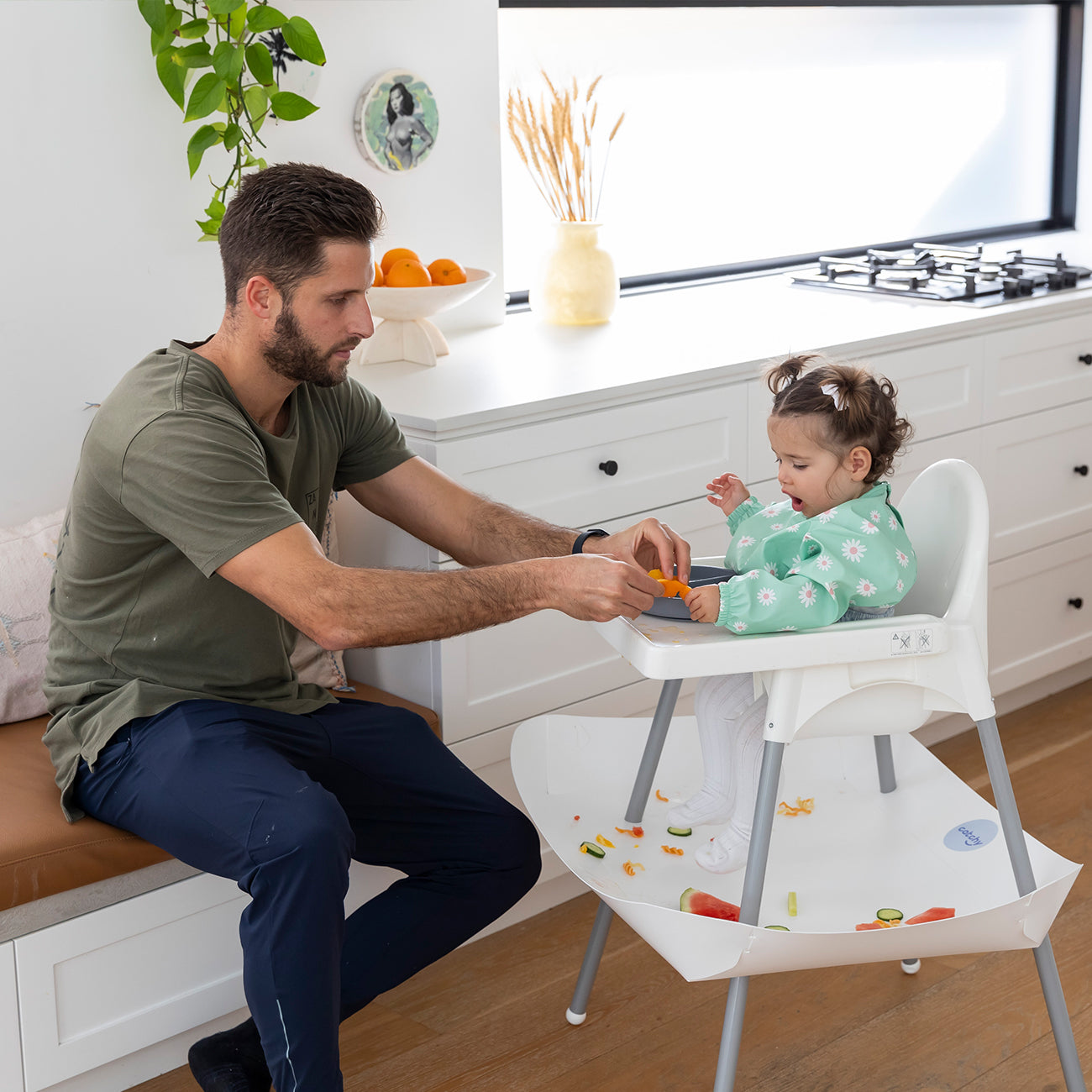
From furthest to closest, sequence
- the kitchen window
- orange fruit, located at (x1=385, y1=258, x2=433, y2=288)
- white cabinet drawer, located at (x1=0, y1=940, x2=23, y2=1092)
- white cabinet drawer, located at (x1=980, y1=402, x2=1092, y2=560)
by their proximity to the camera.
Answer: the kitchen window, white cabinet drawer, located at (x1=980, y1=402, x2=1092, y2=560), orange fruit, located at (x1=385, y1=258, x2=433, y2=288), white cabinet drawer, located at (x1=0, y1=940, x2=23, y2=1092)

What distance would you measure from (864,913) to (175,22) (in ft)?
5.43

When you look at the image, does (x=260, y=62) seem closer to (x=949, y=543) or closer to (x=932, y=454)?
(x=949, y=543)

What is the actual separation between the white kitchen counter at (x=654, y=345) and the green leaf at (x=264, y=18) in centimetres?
59

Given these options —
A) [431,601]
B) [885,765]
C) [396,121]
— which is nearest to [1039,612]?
[885,765]

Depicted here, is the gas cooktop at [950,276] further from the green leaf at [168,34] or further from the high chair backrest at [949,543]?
the green leaf at [168,34]

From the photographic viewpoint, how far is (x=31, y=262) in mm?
2133

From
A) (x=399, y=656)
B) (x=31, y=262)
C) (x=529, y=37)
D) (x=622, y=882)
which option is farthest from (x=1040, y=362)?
(x=31, y=262)

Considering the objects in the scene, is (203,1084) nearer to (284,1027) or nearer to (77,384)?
(284,1027)

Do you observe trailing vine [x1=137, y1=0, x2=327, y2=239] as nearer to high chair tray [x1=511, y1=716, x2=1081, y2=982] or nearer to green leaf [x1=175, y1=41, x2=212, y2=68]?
green leaf [x1=175, y1=41, x2=212, y2=68]

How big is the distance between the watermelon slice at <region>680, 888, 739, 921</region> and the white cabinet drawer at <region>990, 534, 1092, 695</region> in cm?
156

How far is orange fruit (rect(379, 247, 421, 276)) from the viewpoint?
2.42 metres

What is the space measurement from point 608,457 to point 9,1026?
122 cm

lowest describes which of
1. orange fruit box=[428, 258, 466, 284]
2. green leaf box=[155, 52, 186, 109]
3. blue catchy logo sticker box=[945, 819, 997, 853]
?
blue catchy logo sticker box=[945, 819, 997, 853]

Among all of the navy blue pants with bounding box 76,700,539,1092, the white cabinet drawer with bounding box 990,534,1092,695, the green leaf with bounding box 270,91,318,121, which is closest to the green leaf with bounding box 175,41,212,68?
the green leaf with bounding box 270,91,318,121
